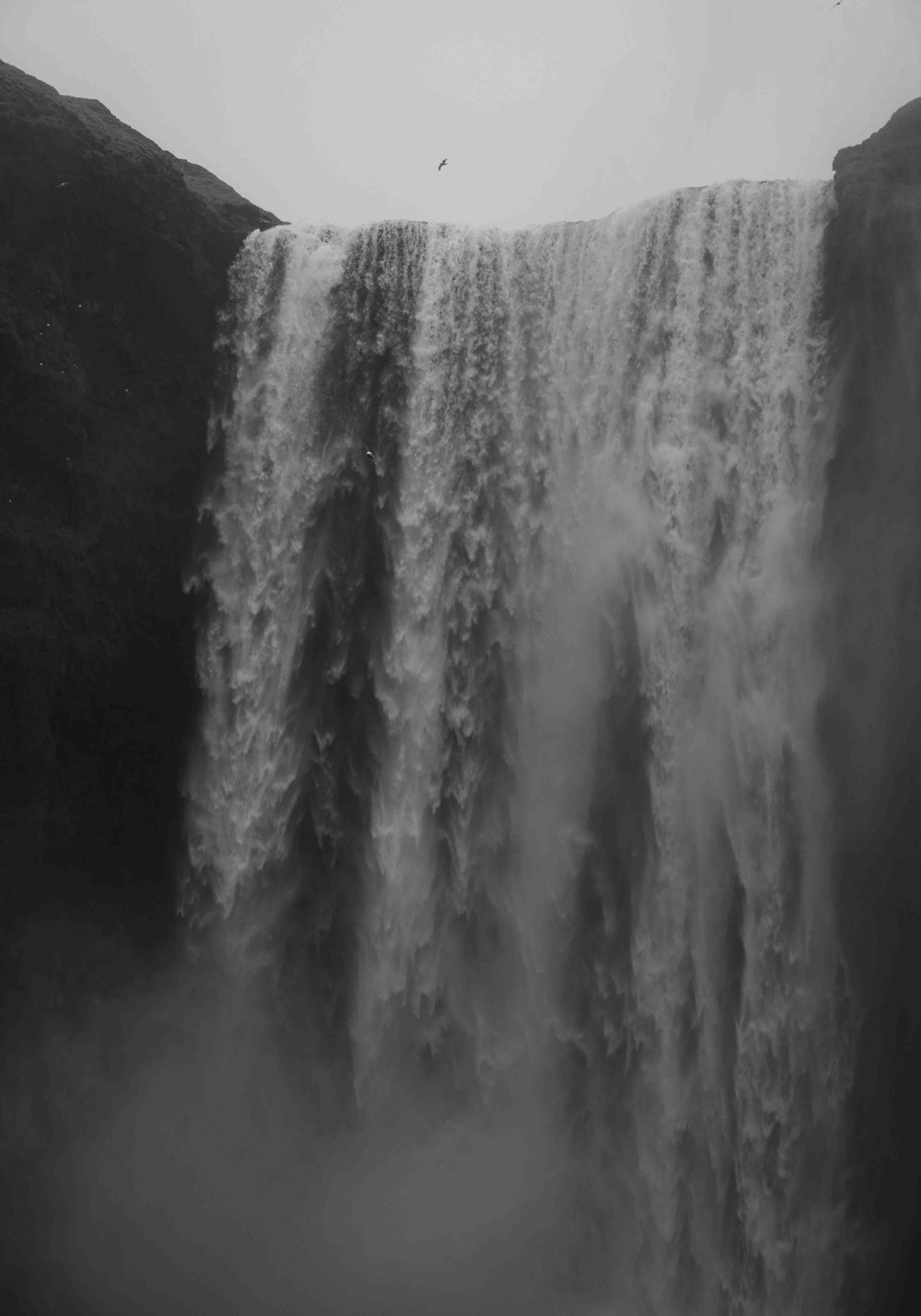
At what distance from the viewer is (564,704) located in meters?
11.3

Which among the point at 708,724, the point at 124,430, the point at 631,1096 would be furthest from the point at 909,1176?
the point at 124,430

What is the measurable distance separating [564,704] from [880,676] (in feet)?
10.8

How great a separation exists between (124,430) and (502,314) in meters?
4.66

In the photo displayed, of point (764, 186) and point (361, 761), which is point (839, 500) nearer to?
point (764, 186)

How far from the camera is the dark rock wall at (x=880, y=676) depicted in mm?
9641

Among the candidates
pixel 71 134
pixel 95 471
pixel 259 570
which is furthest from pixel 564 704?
pixel 71 134

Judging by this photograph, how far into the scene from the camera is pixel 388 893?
1130 centimetres

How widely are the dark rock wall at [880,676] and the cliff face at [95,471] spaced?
7284 mm

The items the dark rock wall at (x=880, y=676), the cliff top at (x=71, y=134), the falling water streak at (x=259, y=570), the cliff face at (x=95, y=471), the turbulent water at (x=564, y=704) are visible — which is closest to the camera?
the dark rock wall at (x=880, y=676)

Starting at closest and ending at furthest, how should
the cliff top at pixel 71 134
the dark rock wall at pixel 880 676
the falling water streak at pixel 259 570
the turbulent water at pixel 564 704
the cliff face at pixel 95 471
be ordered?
the dark rock wall at pixel 880 676, the turbulent water at pixel 564 704, the cliff face at pixel 95 471, the cliff top at pixel 71 134, the falling water streak at pixel 259 570

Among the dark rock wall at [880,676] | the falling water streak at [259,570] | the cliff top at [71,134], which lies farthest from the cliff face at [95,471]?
the dark rock wall at [880,676]

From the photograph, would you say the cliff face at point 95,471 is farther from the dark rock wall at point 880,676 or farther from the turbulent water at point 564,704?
the dark rock wall at point 880,676

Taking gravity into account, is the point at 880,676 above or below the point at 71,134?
below

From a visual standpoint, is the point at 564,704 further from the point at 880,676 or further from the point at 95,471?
the point at 95,471
